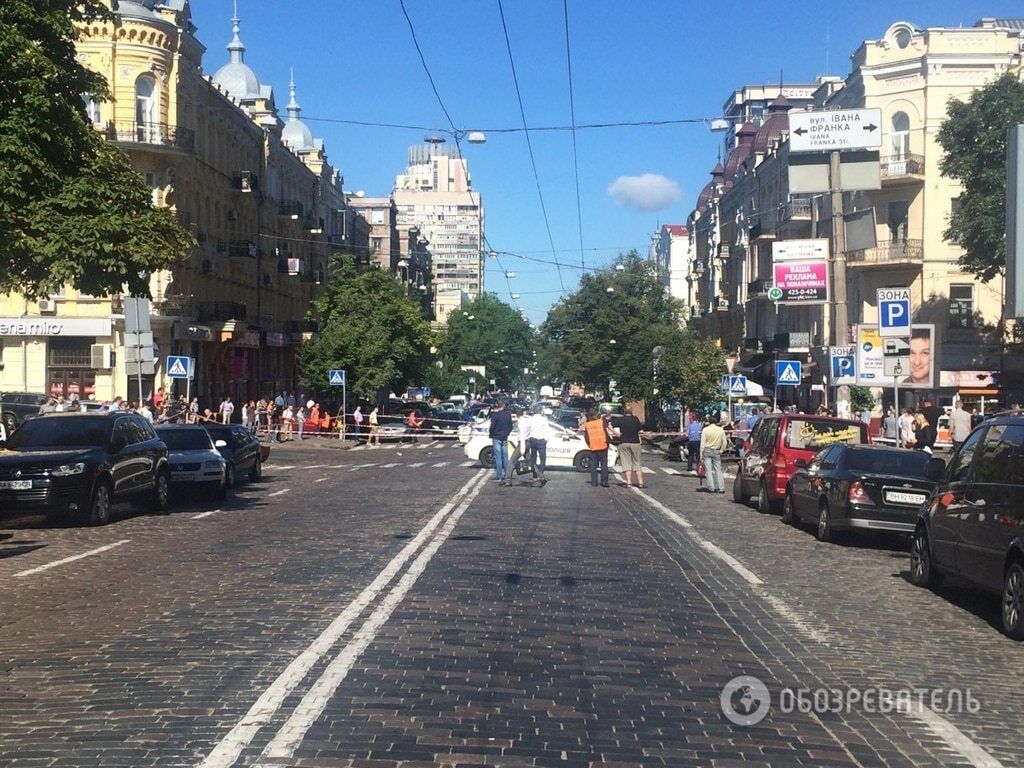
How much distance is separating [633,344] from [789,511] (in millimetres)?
48909

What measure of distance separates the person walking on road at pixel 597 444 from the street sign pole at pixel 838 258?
19.4ft

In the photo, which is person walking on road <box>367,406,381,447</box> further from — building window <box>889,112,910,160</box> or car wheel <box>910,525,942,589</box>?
car wheel <box>910,525,942,589</box>

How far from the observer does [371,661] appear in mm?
8414

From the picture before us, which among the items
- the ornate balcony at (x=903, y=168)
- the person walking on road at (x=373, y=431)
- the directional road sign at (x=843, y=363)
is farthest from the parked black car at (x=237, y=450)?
the ornate balcony at (x=903, y=168)

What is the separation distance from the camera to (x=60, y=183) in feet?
63.2

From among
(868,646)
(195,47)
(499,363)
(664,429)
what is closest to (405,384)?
(664,429)

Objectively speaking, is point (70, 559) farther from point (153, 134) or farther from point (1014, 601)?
point (153, 134)

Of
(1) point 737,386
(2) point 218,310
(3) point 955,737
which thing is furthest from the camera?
(2) point 218,310

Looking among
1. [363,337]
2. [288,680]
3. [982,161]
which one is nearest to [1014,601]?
[288,680]

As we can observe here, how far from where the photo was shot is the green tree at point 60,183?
1823cm

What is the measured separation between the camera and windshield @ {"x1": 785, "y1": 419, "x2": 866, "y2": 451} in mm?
22141

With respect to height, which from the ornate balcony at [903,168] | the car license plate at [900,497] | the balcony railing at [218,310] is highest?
the ornate balcony at [903,168]

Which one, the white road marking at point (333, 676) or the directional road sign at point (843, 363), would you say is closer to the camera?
the white road marking at point (333, 676)

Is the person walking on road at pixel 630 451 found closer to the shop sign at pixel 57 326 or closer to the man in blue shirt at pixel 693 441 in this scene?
the man in blue shirt at pixel 693 441
